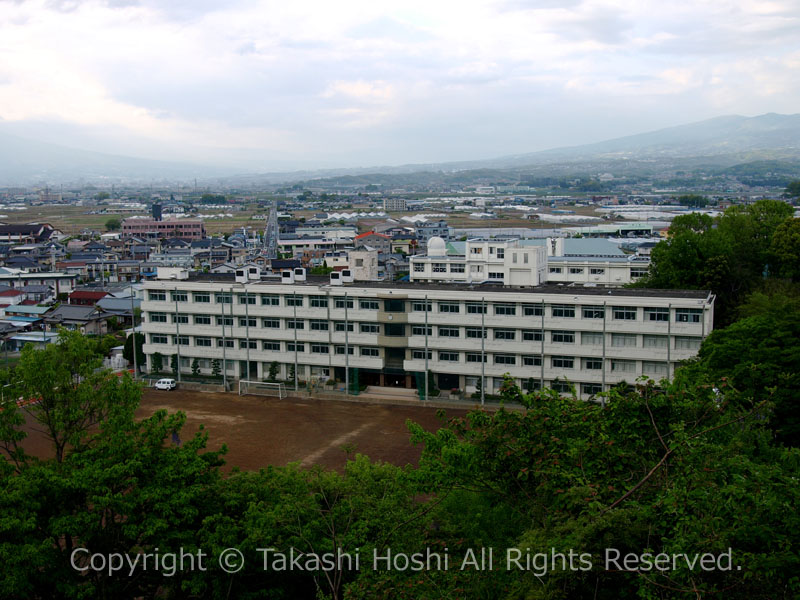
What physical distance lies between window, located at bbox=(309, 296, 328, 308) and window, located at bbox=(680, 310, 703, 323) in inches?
400

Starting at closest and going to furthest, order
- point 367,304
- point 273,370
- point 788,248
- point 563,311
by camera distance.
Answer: point 563,311
point 367,304
point 273,370
point 788,248

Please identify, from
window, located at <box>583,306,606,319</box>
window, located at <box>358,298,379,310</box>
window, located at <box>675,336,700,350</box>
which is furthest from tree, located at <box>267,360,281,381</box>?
window, located at <box>675,336,700,350</box>

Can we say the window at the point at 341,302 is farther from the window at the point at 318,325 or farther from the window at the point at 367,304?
the window at the point at 318,325

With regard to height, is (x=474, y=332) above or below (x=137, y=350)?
above

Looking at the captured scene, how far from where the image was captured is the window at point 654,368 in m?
18.8

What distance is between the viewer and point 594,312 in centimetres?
1934

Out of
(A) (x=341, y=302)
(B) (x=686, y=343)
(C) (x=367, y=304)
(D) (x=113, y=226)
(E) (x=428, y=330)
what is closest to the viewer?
(B) (x=686, y=343)

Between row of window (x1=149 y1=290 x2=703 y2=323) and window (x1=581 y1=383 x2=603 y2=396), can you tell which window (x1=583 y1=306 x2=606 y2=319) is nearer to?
row of window (x1=149 y1=290 x2=703 y2=323)

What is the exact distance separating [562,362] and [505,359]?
1.59 metres

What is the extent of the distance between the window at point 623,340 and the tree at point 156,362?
1460cm

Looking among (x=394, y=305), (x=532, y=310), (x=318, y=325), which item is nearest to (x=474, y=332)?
(x=532, y=310)

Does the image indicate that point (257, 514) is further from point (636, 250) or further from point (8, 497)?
point (636, 250)

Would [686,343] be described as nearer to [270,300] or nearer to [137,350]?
[270,300]

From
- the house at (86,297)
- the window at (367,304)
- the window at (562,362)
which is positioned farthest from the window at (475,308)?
the house at (86,297)
